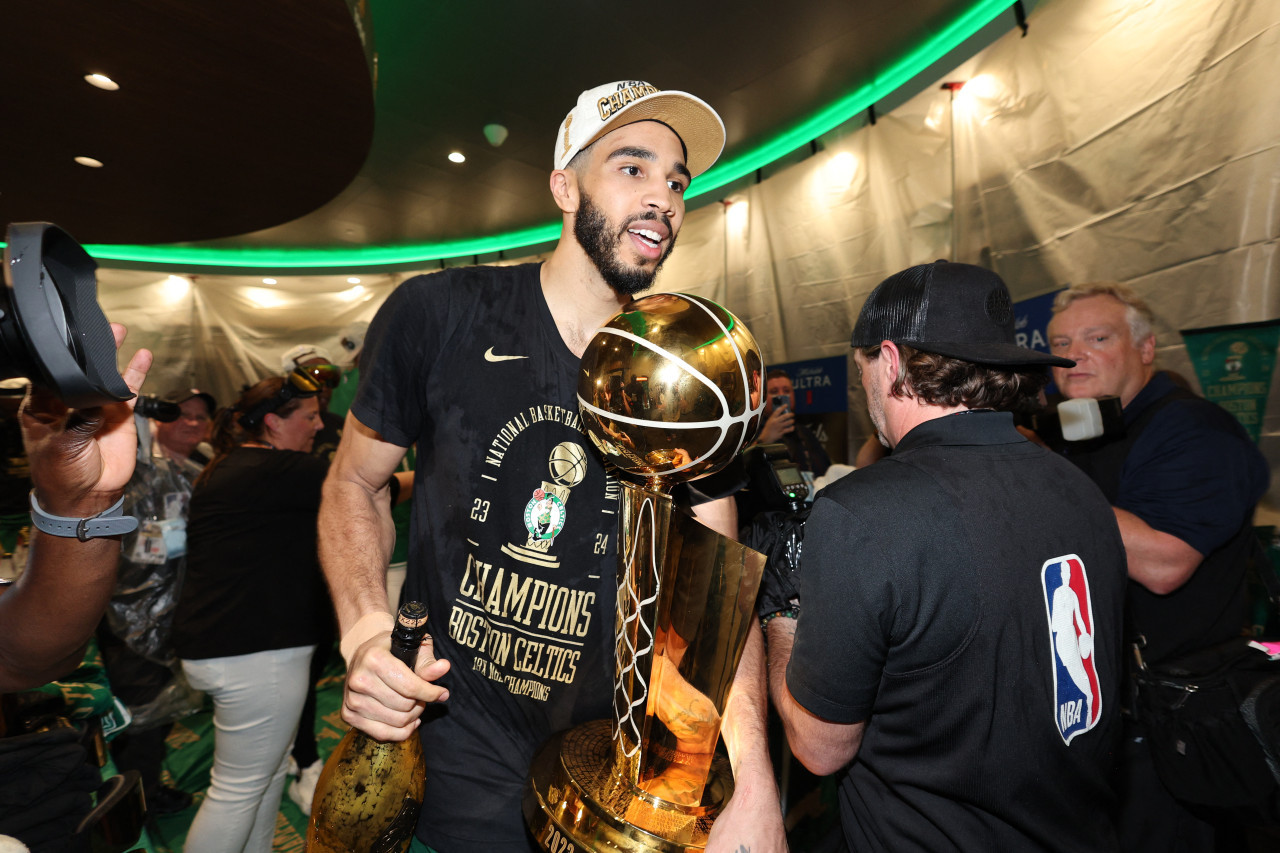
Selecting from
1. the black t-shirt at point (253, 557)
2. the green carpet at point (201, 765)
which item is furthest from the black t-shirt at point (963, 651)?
the green carpet at point (201, 765)

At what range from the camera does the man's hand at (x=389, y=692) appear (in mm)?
728

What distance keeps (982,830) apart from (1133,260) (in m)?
2.99

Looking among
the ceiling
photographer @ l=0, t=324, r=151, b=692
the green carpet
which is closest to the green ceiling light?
the ceiling

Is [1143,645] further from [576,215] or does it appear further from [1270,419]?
[576,215]

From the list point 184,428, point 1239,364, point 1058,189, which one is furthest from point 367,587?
point 1058,189

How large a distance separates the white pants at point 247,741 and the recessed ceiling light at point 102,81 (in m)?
2.02

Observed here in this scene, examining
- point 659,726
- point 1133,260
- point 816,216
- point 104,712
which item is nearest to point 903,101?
point 816,216

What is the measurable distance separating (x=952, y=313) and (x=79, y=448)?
1.52 meters

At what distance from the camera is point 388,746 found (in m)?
0.83

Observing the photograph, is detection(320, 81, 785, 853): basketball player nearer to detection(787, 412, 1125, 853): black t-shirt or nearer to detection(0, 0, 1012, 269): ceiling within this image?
detection(787, 412, 1125, 853): black t-shirt

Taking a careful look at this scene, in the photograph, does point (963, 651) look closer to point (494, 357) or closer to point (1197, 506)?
point (494, 357)

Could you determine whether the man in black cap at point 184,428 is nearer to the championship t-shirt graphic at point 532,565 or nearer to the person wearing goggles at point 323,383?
the person wearing goggles at point 323,383

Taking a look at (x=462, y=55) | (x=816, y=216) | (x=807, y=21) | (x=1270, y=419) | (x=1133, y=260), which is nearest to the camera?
(x=1270, y=419)

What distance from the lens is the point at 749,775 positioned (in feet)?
2.54
